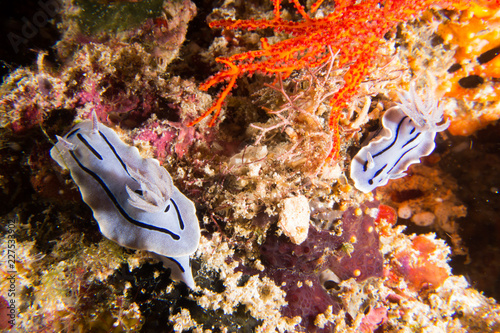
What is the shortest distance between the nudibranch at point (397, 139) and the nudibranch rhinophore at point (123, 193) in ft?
6.81

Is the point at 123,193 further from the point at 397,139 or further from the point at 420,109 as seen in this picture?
the point at 420,109

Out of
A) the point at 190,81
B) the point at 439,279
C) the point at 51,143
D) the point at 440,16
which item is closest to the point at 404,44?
the point at 440,16

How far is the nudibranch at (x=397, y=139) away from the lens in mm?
2859

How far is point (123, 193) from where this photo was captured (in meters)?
2.49

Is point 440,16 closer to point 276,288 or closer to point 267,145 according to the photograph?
point 267,145

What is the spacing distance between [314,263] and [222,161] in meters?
1.59

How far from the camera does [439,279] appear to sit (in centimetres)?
360

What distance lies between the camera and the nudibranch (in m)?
2.86

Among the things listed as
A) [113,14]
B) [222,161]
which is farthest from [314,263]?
[113,14]

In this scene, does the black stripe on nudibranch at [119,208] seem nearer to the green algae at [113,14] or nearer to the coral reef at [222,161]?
the coral reef at [222,161]

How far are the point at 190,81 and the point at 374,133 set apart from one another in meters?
2.45

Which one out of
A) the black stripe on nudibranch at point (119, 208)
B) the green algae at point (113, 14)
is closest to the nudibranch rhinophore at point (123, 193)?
the black stripe on nudibranch at point (119, 208)

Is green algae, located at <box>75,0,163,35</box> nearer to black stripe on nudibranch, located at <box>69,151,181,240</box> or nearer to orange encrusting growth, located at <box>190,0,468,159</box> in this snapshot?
orange encrusting growth, located at <box>190,0,468,159</box>

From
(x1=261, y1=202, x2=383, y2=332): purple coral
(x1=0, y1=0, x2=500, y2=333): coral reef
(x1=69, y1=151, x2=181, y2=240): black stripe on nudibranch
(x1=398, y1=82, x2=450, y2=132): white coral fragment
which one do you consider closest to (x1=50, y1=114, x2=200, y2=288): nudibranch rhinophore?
(x1=69, y1=151, x2=181, y2=240): black stripe on nudibranch
